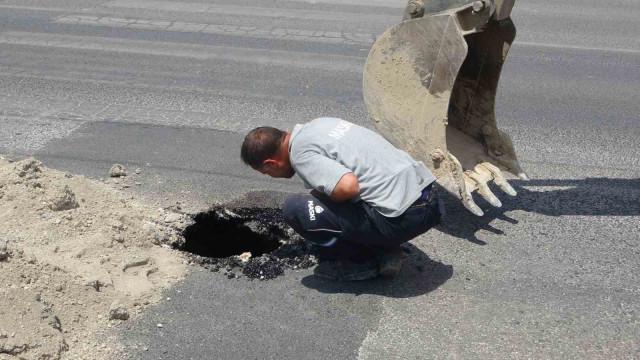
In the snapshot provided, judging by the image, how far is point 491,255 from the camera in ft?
16.3

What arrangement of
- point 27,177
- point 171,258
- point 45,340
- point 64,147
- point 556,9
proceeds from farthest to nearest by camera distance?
point 556,9 < point 64,147 < point 27,177 < point 171,258 < point 45,340

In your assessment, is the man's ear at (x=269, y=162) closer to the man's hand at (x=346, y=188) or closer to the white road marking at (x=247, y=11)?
the man's hand at (x=346, y=188)

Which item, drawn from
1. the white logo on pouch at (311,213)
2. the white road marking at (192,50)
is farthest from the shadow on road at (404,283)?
the white road marking at (192,50)

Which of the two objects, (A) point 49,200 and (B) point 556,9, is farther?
(B) point 556,9

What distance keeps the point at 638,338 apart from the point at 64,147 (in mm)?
Answer: 4518

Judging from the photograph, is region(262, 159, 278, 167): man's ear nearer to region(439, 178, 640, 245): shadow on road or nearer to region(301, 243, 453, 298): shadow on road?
region(301, 243, 453, 298): shadow on road

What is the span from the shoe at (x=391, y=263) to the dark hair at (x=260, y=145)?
91 cm

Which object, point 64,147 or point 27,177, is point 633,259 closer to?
point 27,177

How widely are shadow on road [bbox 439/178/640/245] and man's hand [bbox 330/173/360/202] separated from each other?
1.32 meters

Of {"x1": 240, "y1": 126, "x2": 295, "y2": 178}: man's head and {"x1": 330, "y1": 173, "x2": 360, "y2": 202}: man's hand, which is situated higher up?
{"x1": 240, "y1": 126, "x2": 295, "y2": 178}: man's head

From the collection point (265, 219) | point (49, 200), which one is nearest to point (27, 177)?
point (49, 200)

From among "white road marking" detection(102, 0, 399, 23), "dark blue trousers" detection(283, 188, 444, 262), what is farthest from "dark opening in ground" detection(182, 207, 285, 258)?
"white road marking" detection(102, 0, 399, 23)

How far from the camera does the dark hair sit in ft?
14.0

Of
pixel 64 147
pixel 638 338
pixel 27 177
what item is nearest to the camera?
pixel 638 338
